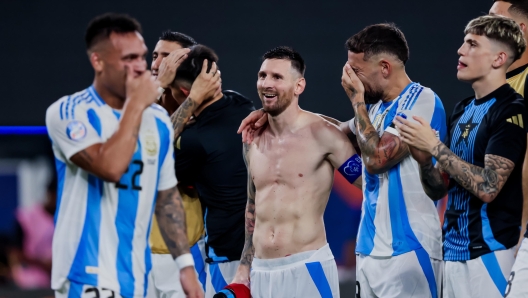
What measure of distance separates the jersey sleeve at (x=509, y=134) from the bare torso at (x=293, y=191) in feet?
3.27

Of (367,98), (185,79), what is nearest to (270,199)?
(367,98)

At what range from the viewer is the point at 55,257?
113 inches

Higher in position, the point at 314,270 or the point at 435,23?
the point at 435,23

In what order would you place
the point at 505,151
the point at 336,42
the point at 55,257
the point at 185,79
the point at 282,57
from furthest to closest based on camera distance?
the point at 336,42, the point at 185,79, the point at 282,57, the point at 505,151, the point at 55,257

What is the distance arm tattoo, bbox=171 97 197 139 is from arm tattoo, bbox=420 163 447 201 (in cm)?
156

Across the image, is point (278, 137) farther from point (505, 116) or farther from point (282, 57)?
point (505, 116)

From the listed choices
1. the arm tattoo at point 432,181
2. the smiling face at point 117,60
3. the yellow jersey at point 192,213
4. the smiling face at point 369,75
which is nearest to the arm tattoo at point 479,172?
the arm tattoo at point 432,181

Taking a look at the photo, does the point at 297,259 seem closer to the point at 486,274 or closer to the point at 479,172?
the point at 486,274

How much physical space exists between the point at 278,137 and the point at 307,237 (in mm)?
626

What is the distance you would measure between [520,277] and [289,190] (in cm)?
134

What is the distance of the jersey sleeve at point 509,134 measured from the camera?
345 centimetres

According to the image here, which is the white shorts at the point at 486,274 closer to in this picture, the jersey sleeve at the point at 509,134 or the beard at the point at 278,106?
the jersey sleeve at the point at 509,134

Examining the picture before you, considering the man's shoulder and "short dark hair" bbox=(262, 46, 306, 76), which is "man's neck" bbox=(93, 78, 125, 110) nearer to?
the man's shoulder

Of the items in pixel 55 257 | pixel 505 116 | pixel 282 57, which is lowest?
pixel 55 257
